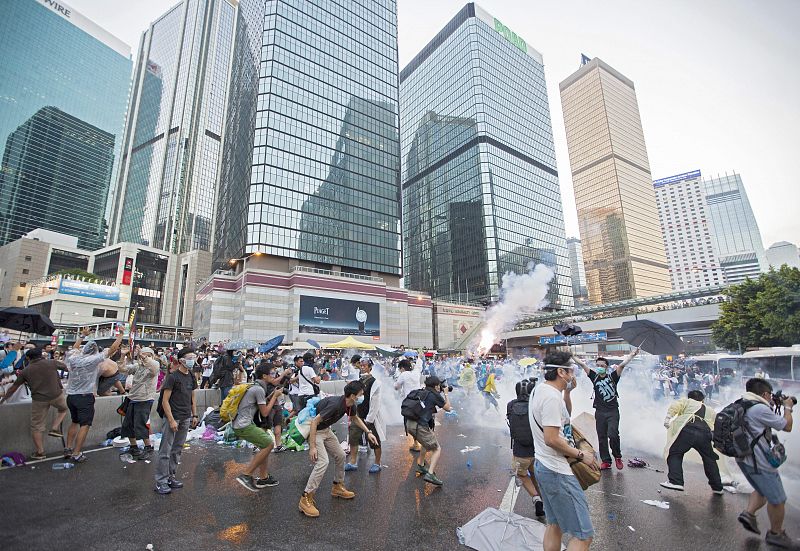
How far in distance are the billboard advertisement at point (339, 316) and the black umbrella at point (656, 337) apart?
44201 millimetres

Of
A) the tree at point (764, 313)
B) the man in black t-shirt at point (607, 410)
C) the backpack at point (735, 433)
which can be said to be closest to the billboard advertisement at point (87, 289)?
the man in black t-shirt at point (607, 410)

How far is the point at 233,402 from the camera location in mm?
5973

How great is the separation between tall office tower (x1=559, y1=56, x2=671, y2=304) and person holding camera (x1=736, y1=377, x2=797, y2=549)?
471ft

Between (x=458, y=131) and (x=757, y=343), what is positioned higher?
(x=458, y=131)

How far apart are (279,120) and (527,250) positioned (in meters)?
64.7

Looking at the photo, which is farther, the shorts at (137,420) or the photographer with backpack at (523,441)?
the shorts at (137,420)

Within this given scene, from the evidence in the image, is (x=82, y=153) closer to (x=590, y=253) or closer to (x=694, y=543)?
(x=694, y=543)

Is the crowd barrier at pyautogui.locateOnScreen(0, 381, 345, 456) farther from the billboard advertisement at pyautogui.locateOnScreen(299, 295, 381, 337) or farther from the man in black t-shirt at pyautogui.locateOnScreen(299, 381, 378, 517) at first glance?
the billboard advertisement at pyautogui.locateOnScreen(299, 295, 381, 337)

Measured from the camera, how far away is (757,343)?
2800cm

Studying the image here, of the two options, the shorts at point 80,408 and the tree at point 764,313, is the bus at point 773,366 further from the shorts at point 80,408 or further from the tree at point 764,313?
the shorts at point 80,408

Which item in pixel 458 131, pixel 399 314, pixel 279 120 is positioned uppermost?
pixel 458 131

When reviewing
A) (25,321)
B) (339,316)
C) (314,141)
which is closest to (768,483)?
(25,321)

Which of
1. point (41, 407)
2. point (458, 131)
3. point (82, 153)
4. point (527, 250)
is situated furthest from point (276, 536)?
point (82, 153)

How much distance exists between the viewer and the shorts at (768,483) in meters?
4.09
